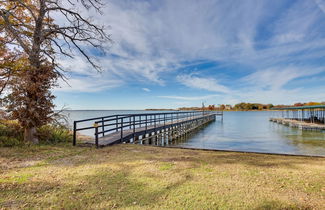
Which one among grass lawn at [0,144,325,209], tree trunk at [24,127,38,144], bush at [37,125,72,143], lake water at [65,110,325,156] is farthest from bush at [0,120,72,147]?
grass lawn at [0,144,325,209]

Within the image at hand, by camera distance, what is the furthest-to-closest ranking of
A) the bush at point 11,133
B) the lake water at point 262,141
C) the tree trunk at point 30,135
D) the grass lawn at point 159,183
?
the lake water at point 262,141, the tree trunk at point 30,135, the bush at point 11,133, the grass lawn at point 159,183

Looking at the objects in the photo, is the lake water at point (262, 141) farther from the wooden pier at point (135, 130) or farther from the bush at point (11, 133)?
the bush at point (11, 133)

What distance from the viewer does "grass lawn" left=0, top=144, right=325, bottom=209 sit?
104 inches

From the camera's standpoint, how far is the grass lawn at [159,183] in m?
Result: 2.65

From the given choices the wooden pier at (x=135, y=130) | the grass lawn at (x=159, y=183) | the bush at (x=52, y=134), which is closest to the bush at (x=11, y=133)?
the bush at (x=52, y=134)

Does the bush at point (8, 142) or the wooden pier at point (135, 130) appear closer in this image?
the bush at point (8, 142)

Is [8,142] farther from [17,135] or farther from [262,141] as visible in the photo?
[262,141]

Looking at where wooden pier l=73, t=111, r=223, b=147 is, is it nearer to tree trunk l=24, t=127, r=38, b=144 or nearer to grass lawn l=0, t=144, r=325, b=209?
tree trunk l=24, t=127, r=38, b=144

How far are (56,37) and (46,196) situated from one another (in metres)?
8.15

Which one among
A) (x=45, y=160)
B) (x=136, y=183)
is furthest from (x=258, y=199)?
(x=45, y=160)

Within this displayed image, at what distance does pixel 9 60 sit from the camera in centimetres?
704

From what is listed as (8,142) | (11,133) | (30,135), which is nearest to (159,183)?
(30,135)

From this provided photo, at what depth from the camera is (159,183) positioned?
338cm

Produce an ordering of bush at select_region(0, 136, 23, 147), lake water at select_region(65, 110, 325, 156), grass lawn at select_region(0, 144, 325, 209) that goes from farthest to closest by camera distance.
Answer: lake water at select_region(65, 110, 325, 156) → bush at select_region(0, 136, 23, 147) → grass lawn at select_region(0, 144, 325, 209)
